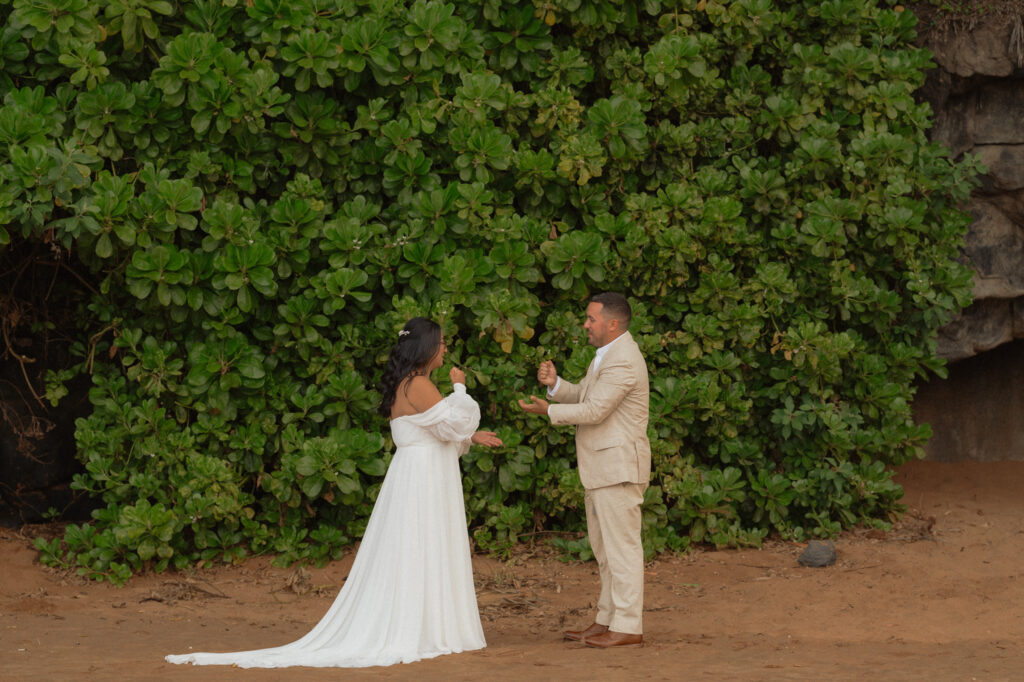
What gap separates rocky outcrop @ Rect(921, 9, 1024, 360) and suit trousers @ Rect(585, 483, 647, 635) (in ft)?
15.1

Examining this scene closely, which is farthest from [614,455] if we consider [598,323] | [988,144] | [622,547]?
[988,144]

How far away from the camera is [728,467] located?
8305mm

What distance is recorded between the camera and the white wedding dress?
5.38 m

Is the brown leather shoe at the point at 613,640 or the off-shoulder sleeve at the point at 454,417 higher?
the off-shoulder sleeve at the point at 454,417

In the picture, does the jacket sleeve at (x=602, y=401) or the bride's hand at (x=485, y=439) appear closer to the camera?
the jacket sleeve at (x=602, y=401)

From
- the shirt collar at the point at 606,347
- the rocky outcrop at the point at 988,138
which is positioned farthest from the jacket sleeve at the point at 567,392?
the rocky outcrop at the point at 988,138

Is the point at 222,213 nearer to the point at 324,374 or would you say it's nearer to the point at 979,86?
the point at 324,374

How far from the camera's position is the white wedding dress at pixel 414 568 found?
5375 millimetres

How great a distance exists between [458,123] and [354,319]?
155 cm

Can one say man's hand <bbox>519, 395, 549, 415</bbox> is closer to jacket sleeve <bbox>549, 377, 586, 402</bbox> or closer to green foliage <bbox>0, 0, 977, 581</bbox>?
jacket sleeve <bbox>549, 377, 586, 402</bbox>

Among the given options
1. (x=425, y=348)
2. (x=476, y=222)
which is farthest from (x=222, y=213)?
(x=425, y=348)

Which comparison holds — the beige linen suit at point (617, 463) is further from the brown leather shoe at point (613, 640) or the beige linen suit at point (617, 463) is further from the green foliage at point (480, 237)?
the green foliage at point (480, 237)

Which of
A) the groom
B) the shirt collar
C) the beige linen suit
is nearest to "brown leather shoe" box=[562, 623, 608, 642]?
the groom

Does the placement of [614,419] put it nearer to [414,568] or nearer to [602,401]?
[602,401]
